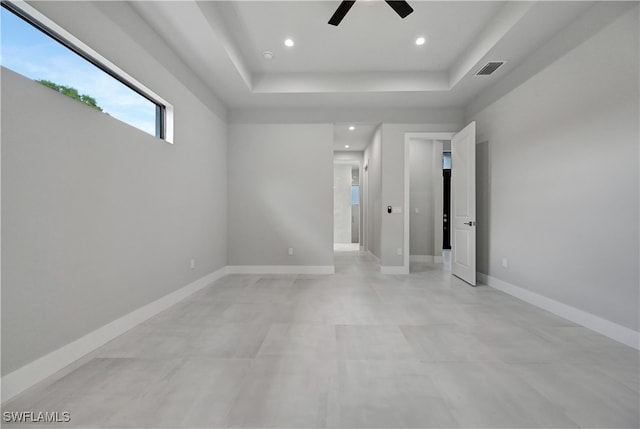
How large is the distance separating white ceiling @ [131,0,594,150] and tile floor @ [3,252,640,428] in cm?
292

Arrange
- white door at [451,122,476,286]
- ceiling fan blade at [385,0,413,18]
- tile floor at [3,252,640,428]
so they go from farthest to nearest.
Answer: white door at [451,122,476,286], ceiling fan blade at [385,0,413,18], tile floor at [3,252,640,428]

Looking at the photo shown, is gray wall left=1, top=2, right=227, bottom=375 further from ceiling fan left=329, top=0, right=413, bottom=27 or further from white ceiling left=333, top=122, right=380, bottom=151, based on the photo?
white ceiling left=333, top=122, right=380, bottom=151

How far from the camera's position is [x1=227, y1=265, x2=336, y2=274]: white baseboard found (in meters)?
4.79

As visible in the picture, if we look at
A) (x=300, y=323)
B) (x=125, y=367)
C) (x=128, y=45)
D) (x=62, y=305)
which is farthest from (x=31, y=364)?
(x=128, y=45)

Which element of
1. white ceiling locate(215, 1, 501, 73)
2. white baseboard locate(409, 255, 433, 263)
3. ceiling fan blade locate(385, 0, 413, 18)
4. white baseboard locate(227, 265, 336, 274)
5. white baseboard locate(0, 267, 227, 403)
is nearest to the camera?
white baseboard locate(0, 267, 227, 403)

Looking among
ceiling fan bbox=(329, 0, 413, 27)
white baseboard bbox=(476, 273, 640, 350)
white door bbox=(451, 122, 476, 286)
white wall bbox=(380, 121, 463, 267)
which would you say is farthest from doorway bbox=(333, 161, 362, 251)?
ceiling fan bbox=(329, 0, 413, 27)

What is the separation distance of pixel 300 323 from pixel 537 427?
176 cm

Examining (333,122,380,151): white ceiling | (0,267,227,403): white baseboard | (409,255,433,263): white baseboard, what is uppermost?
(333,122,380,151): white ceiling

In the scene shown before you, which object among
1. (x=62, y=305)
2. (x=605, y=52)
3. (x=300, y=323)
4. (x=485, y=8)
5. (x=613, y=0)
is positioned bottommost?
(x=300, y=323)

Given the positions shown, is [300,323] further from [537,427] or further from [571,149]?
[571,149]

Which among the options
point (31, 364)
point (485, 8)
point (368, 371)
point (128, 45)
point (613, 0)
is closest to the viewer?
point (31, 364)

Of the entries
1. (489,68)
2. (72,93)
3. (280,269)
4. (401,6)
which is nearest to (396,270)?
(280,269)

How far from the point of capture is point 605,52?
91.7 inches

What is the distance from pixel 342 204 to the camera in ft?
32.7
